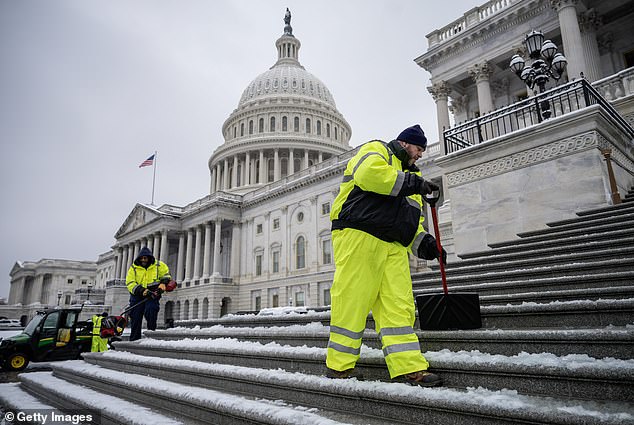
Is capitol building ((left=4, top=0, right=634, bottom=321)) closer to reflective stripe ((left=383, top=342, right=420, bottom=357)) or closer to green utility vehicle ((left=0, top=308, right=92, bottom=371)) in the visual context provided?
reflective stripe ((left=383, top=342, right=420, bottom=357))

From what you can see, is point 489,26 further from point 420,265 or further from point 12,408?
point 12,408

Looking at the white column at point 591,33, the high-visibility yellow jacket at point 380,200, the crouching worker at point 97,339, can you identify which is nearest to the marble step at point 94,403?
the high-visibility yellow jacket at point 380,200

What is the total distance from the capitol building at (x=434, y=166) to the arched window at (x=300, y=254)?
17 centimetres

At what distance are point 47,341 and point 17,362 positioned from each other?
0.85m

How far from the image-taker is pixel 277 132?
66.4 meters

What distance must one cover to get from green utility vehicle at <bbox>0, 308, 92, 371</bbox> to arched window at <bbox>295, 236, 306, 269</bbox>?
3117 centimetres

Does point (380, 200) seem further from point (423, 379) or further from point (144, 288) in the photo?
point (144, 288)

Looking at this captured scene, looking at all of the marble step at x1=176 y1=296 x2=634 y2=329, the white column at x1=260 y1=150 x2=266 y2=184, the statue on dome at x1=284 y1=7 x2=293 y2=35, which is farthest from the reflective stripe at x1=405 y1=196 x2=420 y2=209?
the statue on dome at x1=284 y1=7 x2=293 y2=35

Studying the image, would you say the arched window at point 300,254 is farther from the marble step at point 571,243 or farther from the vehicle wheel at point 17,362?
the marble step at point 571,243

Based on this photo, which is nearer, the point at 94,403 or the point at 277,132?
the point at 94,403

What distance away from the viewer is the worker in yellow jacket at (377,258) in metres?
3.19

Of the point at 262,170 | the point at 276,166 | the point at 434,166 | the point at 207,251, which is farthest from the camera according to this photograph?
the point at 262,170

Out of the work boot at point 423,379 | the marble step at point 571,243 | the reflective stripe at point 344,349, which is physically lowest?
the work boot at point 423,379

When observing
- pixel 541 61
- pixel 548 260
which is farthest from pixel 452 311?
pixel 541 61
